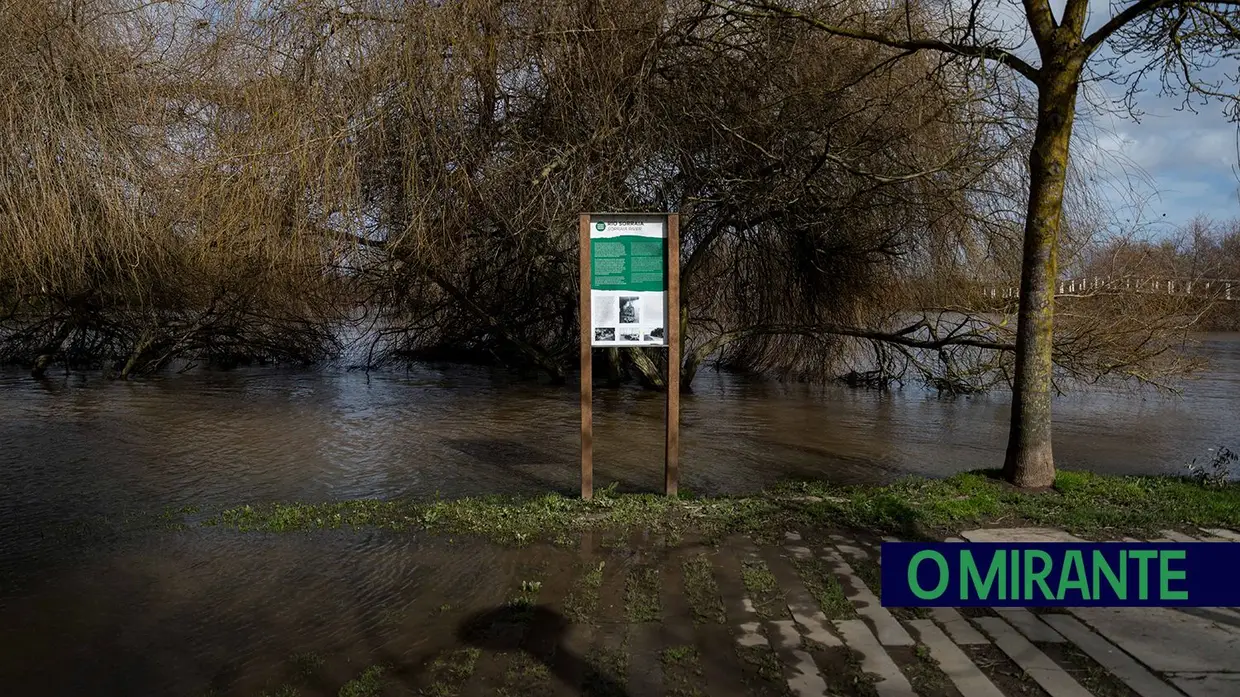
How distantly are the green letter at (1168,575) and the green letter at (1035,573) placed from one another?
0.56 m

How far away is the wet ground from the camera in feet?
11.5

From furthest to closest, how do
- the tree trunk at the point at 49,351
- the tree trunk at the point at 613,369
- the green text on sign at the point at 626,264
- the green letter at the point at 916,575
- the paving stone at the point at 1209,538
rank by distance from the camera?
the tree trunk at the point at 49,351 < the tree trunk at the point at 613,369 < the green text on sign at the point at 626,264 < the paving stone at the point at 1209,538 < the green letter at the point at 916,575

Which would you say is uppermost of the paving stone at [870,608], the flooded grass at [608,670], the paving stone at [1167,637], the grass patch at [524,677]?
the paving stone at [1167,637]

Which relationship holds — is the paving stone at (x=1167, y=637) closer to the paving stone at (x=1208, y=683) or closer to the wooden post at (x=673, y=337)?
the paving stone at (x=1208, y=683)

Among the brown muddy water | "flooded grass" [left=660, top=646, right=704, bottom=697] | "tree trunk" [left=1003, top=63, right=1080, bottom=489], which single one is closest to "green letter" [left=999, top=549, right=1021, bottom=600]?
"flooded grass" [left=660, top=646, right=704, bottom=697]

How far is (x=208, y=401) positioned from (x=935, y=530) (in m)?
12.3

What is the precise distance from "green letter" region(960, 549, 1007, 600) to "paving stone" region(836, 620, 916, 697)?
16.9 inches

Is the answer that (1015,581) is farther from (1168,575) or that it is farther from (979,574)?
(1168,575)

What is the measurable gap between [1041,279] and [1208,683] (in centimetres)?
401

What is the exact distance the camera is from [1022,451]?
6859mm

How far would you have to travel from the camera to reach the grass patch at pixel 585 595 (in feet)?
13.8

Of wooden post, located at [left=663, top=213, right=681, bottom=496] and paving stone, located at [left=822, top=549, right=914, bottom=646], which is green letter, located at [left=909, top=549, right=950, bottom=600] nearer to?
paving stone, located at [left=822, top=549, right=914, bottom=646]

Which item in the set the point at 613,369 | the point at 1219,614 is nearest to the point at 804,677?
the point at 1219,614

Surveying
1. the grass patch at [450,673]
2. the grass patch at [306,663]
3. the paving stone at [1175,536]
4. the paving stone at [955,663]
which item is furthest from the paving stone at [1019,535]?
the grass patch at [306,663]
